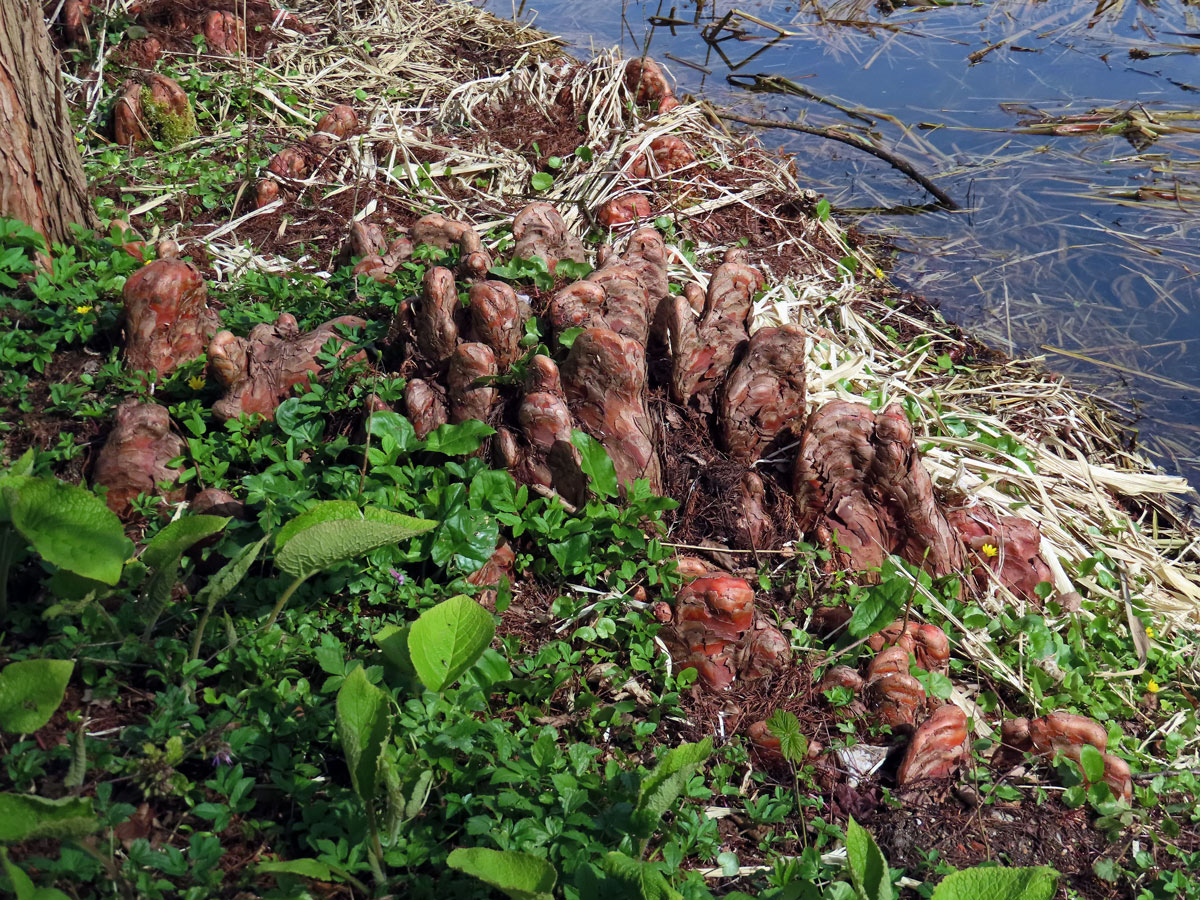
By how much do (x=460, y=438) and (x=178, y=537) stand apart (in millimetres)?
933

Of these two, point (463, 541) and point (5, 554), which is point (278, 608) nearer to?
point (463, 541)

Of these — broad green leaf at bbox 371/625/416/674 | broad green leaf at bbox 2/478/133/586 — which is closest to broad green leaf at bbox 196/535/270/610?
broad green leaf at bbox 2/478/133/586

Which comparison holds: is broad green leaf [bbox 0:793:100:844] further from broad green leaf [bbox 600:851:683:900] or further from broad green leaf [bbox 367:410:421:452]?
broad green leaf [bbox 367:410:421:452]

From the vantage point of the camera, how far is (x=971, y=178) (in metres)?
6.50

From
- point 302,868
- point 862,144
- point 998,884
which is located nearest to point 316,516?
point 302,868

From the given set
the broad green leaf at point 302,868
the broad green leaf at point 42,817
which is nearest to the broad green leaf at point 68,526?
the broad green leaf at point 42,817

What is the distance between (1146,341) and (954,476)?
2.38m

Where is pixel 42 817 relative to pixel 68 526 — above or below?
below

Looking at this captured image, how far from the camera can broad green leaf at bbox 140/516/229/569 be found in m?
2.46

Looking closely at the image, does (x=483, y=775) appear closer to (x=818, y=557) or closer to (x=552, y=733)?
(x=552, y=733)

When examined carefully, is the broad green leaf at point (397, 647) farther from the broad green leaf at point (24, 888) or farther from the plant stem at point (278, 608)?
the broad green leaf at point (24, 888)

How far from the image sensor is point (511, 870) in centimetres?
193

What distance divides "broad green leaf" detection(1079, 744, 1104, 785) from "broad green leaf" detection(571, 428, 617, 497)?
1572mm

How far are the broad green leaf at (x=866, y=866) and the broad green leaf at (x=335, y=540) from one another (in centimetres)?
126
